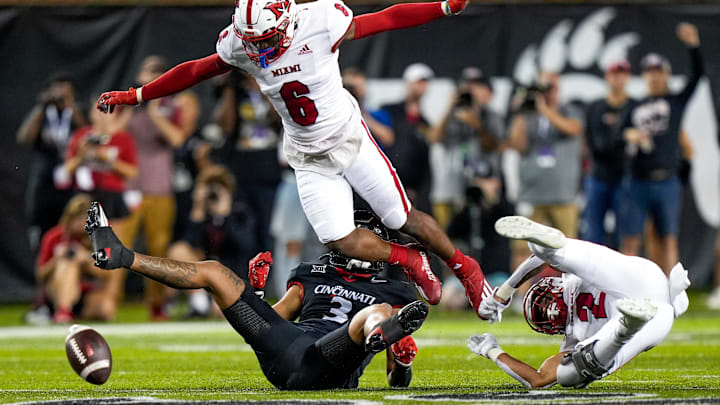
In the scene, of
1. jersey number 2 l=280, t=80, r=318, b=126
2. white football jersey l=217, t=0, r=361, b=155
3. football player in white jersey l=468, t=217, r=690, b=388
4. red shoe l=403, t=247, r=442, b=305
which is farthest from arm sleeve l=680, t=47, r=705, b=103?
football player in white jersey l=468, t=217, r=690, b=388

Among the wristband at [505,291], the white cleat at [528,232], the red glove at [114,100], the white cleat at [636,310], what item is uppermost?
the red glove at [114,100]

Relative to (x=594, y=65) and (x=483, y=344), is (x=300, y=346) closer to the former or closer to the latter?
(x=483, y=344)

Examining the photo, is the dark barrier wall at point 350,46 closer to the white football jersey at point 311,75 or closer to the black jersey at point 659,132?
the black jersey at point 659,132

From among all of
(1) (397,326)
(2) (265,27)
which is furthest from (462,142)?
(1) (397,326)

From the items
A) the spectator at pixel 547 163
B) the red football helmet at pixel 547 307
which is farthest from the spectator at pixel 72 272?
the red football helmet at pixel 547 307

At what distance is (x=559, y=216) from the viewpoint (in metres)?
10.8

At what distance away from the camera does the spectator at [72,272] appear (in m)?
10.1

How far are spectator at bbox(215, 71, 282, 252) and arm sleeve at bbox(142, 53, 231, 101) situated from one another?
4405 mm

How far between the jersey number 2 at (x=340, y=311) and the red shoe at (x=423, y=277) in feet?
2.62

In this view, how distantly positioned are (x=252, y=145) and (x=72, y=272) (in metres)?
2.07

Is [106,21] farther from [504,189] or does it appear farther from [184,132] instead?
[504,189]

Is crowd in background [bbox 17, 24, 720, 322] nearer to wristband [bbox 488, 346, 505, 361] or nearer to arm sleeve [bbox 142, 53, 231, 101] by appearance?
arm sleeve [bbox 142, 53, 231, 101]

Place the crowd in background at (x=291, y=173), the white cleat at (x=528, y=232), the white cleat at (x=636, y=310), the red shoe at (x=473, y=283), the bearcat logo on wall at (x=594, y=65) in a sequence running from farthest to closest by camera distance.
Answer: the bearcat logo on wall at (x=594, y=65), the crowd in background at (x=291, y=173), the red shoe at (x=473, y=283), the white cleat at (x=528, y=232), the white cleat at (x=636, y=310)

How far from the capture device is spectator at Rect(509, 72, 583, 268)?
10695mm
